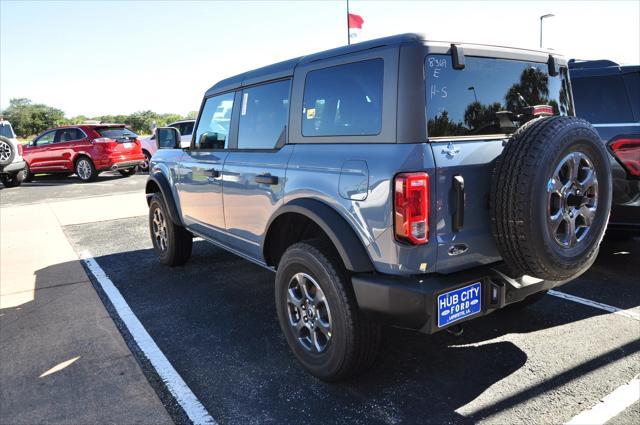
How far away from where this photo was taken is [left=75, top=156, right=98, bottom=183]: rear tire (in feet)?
48.2

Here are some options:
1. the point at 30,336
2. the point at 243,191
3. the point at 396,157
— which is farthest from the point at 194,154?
the point at 396,157

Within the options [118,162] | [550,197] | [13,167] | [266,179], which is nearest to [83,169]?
[118,162]

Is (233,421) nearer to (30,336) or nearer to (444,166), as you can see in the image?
(444,166)

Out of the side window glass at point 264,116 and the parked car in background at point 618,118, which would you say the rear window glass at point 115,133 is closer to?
the side window glass at point 264,116

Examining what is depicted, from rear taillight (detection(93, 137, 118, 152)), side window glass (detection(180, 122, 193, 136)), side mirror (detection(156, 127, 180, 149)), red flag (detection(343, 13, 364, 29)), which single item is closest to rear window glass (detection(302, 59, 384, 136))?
side mirror (detection(156, 127, 180, 149))

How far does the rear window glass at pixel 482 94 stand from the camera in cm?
246

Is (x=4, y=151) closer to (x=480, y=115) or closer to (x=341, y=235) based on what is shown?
(x=341, y=235)

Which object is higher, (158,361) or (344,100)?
(344,100)

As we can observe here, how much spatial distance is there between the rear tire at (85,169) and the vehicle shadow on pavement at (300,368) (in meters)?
11.6

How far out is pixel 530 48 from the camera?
116 inches

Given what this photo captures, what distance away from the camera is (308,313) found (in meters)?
2.94

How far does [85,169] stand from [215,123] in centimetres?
1224

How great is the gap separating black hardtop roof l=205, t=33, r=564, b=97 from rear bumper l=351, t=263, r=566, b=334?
1.19 meters

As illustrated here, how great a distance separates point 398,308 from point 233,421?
1.04 metres
